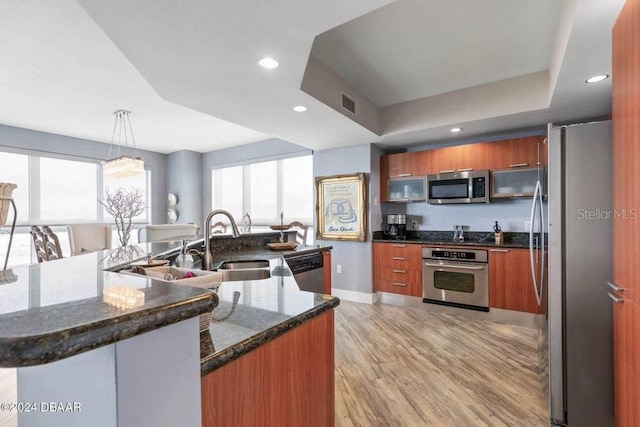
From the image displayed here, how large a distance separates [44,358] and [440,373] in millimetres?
2569

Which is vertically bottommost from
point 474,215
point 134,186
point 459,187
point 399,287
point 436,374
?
point 436,374

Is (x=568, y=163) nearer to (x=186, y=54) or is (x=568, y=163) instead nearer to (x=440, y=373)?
(x=440, y=373)

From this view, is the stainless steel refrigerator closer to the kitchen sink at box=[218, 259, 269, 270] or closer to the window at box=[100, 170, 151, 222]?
the kitchen sink at box=[218, 259, 269, 270]

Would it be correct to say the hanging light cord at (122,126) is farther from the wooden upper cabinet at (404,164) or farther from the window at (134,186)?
the wooden upper cabinet at (404,164)

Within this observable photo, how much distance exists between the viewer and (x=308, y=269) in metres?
3.11

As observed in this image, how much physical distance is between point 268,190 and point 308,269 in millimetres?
3198

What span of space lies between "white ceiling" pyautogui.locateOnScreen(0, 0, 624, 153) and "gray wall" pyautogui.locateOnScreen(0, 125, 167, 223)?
0.86 metres

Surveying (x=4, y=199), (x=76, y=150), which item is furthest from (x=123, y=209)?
(x=4, y=199)

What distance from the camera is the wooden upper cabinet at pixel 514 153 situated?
11.3 feet

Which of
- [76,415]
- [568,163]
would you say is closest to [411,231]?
[568,163]

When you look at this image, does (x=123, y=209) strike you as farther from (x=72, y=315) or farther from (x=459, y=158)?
(x=459, y=158)

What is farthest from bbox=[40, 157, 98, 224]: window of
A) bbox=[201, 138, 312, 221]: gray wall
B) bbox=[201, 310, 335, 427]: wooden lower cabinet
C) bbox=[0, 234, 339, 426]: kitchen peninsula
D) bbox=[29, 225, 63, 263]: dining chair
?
bbox=[201, 310, 335, 427]: wooden lower cabinet

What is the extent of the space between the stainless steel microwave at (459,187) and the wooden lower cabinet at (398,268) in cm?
72

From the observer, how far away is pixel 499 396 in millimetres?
2080
